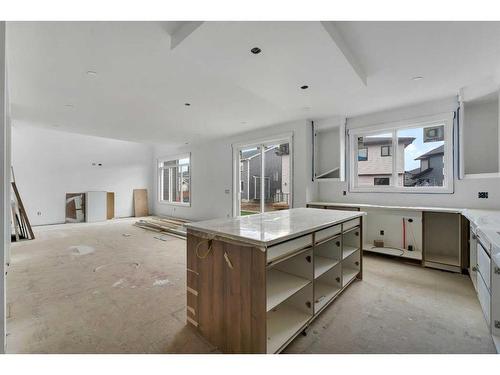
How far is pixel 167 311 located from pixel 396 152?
459 cm

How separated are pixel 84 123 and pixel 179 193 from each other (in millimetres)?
4147

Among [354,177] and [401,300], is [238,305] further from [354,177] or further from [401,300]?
[354,177]

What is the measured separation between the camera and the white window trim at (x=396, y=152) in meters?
3.78

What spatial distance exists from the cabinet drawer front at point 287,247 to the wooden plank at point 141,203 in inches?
345

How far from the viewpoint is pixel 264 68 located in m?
2.46

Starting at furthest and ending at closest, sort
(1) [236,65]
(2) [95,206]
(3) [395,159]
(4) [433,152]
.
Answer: (2) [95,206], (3) [395,159], (4) [433,152], (1) [236,65]

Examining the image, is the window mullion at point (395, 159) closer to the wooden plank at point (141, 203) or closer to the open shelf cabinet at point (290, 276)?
the open shelf cabinet at point (290, 276)

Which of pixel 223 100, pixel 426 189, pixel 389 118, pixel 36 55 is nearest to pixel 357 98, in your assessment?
pixel 389 118

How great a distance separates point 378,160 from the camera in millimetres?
4570

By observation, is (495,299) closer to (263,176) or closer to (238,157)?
(263,176)

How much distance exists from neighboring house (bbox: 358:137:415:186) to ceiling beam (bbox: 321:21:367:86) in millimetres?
2064

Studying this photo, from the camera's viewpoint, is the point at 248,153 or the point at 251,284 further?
the point at 248,153

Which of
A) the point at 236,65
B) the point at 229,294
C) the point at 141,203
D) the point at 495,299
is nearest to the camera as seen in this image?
the point at 229,294

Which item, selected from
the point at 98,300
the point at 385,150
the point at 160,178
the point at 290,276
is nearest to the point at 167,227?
the point at 160,178
